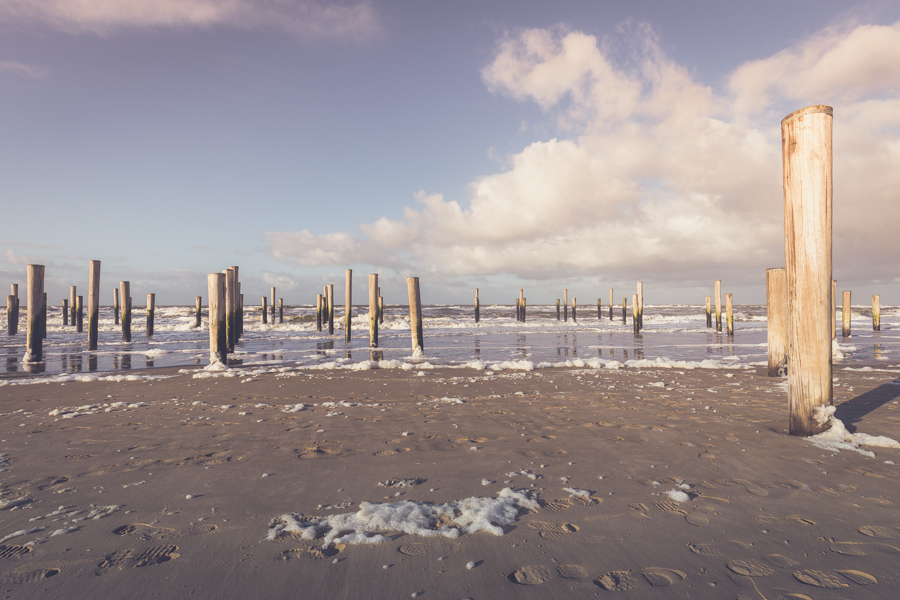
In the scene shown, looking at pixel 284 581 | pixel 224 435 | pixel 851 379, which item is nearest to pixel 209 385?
pixel 224 435

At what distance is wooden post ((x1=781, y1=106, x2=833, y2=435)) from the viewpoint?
3.79 meters

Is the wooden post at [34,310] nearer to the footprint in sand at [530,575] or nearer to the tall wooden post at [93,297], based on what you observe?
the tall wooden post at [93,297]

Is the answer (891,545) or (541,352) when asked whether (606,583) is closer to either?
(891,545)

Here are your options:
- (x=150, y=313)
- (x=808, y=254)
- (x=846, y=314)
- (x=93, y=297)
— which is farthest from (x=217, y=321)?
(x=846, y=314)

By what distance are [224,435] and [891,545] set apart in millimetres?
4938

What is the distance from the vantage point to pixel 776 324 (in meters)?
8.01

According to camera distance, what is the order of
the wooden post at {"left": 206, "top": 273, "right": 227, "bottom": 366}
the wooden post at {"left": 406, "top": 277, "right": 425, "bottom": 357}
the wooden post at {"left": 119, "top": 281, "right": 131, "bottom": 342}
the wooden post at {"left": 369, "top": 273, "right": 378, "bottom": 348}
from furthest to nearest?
the wooden post at {"left": 119, "top": 281, "right": 131, "bottom": 342} < the wooden post at {"left": 369, "top": 273, "right": 378, "bottom": 348} < the wooden post at {"left": 406, "top": 277, "right": 425, "bottom": 357} < the wooden post at {"left": 206, "top": 273, "right": 227, "bottom": 366}

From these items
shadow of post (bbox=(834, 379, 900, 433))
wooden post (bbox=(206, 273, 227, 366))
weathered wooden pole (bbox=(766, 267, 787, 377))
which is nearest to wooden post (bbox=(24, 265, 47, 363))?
wooden post (bbox=(206, 273, 227, 366))

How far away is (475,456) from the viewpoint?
140 inches

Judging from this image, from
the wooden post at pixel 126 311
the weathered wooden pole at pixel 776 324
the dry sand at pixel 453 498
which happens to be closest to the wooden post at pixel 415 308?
the dry sand at pixel 453 498

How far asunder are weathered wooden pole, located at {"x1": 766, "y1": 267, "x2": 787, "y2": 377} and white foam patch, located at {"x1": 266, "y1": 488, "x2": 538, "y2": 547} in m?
7.67

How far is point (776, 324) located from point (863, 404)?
293 cm

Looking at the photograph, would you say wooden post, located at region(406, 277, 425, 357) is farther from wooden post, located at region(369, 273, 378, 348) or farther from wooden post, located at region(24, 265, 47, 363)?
wooden post, located at region(24, 265, 47, 363)

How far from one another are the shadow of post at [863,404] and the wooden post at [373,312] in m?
12.6
